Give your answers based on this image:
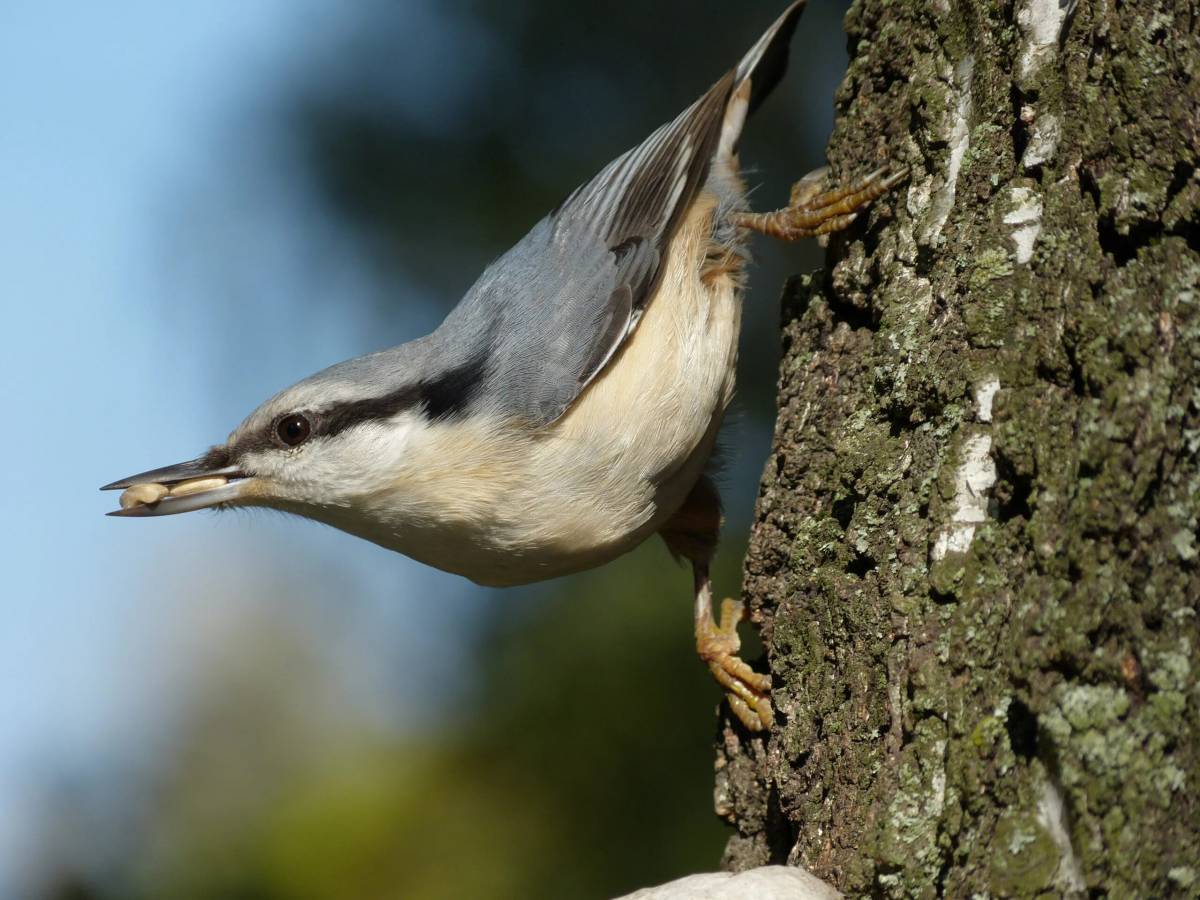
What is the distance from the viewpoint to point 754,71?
3.04 metres

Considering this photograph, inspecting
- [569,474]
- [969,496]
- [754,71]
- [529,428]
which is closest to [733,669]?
[569,474]

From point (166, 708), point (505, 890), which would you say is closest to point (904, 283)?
point (505, 890)

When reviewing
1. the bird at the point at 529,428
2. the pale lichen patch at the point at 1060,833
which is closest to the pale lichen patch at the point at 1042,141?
the bird at the point at 529,428

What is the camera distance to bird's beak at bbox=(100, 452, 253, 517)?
8.05ft

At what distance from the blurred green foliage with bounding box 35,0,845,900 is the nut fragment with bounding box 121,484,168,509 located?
1058mm

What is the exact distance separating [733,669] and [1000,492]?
0.93 m

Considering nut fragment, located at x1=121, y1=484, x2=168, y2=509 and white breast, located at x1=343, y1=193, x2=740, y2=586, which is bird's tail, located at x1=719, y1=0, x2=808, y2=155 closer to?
white breast, located at x1=343, y1=193, x2=740, y2=586

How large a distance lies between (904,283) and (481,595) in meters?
2.46

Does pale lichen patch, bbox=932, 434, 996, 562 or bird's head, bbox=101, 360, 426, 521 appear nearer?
pale lichen patch, bbox=932, 434, 996, 562

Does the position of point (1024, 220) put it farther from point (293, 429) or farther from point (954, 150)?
point (293, 429)

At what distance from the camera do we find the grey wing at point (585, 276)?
2.44m

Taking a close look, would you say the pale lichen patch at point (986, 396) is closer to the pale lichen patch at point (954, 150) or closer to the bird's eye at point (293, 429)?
the pale lichen patch at point (954, 150)

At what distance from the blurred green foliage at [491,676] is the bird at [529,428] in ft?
1.95

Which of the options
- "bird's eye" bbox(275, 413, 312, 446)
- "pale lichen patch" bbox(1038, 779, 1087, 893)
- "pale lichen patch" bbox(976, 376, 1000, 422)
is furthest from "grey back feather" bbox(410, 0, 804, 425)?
"pale lichen patch" bbox(1038, 779, 1087, 893)
